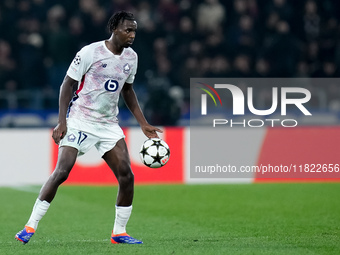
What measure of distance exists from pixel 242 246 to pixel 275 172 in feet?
21.8

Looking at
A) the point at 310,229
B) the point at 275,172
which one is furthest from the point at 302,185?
the point at 310,229

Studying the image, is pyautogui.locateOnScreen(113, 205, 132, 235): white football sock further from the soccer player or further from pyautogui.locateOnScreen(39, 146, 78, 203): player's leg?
pyautogui.locateOnScreen(39, 146, 78, 203): player's leg

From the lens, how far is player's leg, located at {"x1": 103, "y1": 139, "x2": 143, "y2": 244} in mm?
6617

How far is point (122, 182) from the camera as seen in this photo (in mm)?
6660

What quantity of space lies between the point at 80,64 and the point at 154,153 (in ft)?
3.36

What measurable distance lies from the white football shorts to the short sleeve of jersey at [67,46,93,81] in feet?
1.40

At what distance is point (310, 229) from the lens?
770cm

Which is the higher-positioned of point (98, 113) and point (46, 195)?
point (98, 113)

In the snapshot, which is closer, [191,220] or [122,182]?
[122,182]

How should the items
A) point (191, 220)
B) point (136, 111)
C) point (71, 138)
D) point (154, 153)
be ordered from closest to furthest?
point (71, 138)
point (154, 153)
point (136, 111)
point (191, 220)

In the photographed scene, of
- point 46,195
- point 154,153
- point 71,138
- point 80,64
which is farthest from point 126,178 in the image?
point 80,64

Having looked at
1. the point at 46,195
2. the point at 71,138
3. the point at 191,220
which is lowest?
the point at 191,220

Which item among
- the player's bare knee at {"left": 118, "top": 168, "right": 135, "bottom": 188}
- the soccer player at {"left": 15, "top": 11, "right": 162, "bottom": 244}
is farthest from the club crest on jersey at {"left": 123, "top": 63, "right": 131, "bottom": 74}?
the player's bare knee at {"left": 118, "top": 168, "right": 135, "bottom": 188}

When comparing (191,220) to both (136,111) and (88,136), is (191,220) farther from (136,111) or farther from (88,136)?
(88,136)
